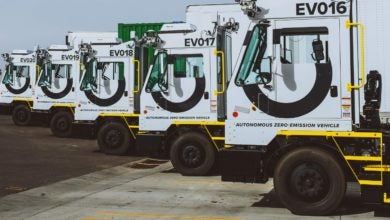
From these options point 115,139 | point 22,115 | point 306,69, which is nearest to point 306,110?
point 306,69

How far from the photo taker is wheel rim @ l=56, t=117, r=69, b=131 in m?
17.6

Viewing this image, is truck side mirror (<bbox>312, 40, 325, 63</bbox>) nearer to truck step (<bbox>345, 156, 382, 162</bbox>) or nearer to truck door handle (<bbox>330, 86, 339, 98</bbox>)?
truck door handle (<bbox>330, 86, 339, 98</bbox>)

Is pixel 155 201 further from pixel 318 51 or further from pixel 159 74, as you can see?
pixel 159 74

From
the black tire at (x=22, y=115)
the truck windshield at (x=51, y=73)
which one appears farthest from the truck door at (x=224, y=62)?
the black tire at (x=22, y=115)

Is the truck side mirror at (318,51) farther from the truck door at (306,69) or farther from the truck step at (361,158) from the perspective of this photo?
the truck step at (361,158)

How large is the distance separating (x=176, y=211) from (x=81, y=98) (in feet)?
28.2

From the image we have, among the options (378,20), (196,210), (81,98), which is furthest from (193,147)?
(81,98)

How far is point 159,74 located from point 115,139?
3.27m

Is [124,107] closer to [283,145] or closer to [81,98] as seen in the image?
[81,98]

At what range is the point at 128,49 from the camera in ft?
46.5

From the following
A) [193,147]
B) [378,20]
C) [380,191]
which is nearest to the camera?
[380,191]

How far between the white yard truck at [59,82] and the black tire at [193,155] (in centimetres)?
797

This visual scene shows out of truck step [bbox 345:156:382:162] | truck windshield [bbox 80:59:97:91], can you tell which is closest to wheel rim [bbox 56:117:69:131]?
truck windshield [bbox 80:59:97:91]

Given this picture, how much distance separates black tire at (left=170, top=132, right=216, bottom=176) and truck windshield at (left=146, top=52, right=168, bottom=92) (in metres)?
1.53
